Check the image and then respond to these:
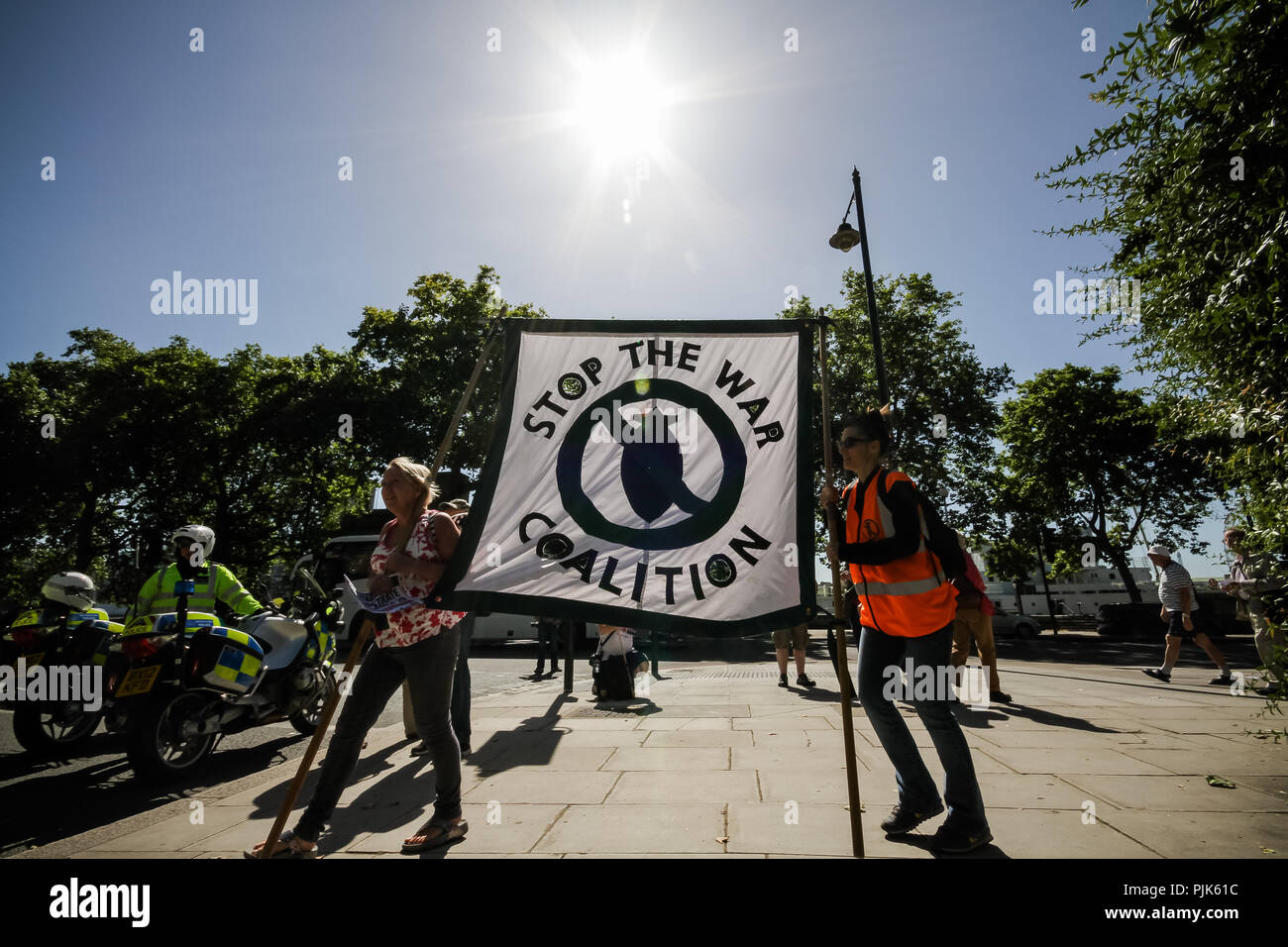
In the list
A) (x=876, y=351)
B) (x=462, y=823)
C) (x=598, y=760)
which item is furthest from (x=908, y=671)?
(x=876, y=351)

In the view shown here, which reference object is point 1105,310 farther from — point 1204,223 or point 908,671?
point 908,671

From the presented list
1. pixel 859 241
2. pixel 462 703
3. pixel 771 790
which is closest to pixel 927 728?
pixel 771 790

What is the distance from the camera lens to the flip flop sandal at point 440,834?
3.02m

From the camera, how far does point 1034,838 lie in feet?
9.94

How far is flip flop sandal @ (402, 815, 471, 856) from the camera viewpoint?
3020mm

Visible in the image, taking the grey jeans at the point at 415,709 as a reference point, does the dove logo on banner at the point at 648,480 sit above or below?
above

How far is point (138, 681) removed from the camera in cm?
472

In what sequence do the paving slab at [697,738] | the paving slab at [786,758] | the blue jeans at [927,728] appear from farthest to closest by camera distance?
the paving slab at [697,738]
the paving slab at [786,758]
the blue jeans at [927,728]

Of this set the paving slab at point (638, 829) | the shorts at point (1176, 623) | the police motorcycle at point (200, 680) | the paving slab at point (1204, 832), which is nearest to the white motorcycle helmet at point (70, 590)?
the police motorcycle at point (200, 680)

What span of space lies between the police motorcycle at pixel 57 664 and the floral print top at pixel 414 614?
3598mm

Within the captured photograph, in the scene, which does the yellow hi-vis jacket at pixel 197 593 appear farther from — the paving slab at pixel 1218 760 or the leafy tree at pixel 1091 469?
the leafy tree at pixel 1091 469

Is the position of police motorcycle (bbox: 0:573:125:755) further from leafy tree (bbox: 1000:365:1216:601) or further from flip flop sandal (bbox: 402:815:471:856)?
leafy tree (bbox: 1000:365:1216:601)

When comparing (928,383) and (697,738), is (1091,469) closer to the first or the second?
(928,383)

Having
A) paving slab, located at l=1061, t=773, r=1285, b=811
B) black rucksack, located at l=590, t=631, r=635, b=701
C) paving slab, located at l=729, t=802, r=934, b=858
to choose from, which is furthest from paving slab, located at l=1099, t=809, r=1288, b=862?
black rucksack, located at l=590, t=631, r=635, b=701
